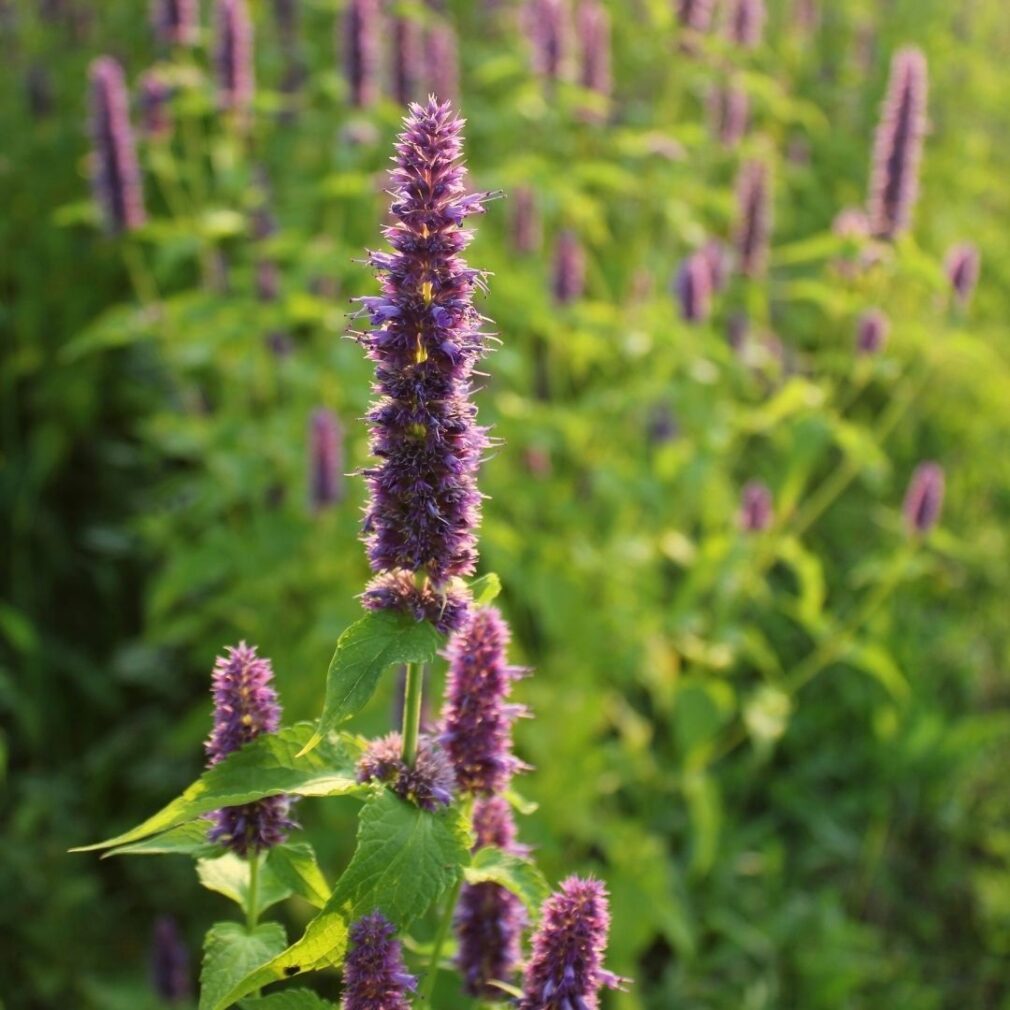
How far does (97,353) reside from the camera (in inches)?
248

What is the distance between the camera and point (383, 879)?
1.34 metres

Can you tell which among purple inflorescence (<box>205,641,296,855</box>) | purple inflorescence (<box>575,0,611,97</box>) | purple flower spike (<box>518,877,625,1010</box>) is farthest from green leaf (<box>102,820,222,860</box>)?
purple inflorescence (<box>575,0,611,97</box>)

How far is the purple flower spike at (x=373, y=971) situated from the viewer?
51.9 inches

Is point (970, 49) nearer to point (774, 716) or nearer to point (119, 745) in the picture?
point (774, 716)

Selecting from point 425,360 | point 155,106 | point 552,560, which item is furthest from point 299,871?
point 155,106

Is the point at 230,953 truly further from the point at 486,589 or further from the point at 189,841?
the point at 486,589

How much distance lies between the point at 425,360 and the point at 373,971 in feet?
2.16

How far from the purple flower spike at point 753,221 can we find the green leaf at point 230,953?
4032 millimetres

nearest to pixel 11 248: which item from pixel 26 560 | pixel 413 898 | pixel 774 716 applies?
pixel 26 560

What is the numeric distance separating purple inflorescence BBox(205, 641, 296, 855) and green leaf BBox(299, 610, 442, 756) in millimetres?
115

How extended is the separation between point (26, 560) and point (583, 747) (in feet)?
8.64

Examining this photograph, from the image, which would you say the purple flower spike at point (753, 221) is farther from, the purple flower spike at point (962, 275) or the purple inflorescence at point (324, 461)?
the purple inflorescence at point (324, 461)

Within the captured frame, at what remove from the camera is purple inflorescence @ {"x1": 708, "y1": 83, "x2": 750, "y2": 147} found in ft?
18.4

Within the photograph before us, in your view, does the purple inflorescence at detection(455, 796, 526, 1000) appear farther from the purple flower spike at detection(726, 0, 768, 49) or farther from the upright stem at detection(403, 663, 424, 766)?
the purple flower spike at detection(726, 0, 768, 49)
